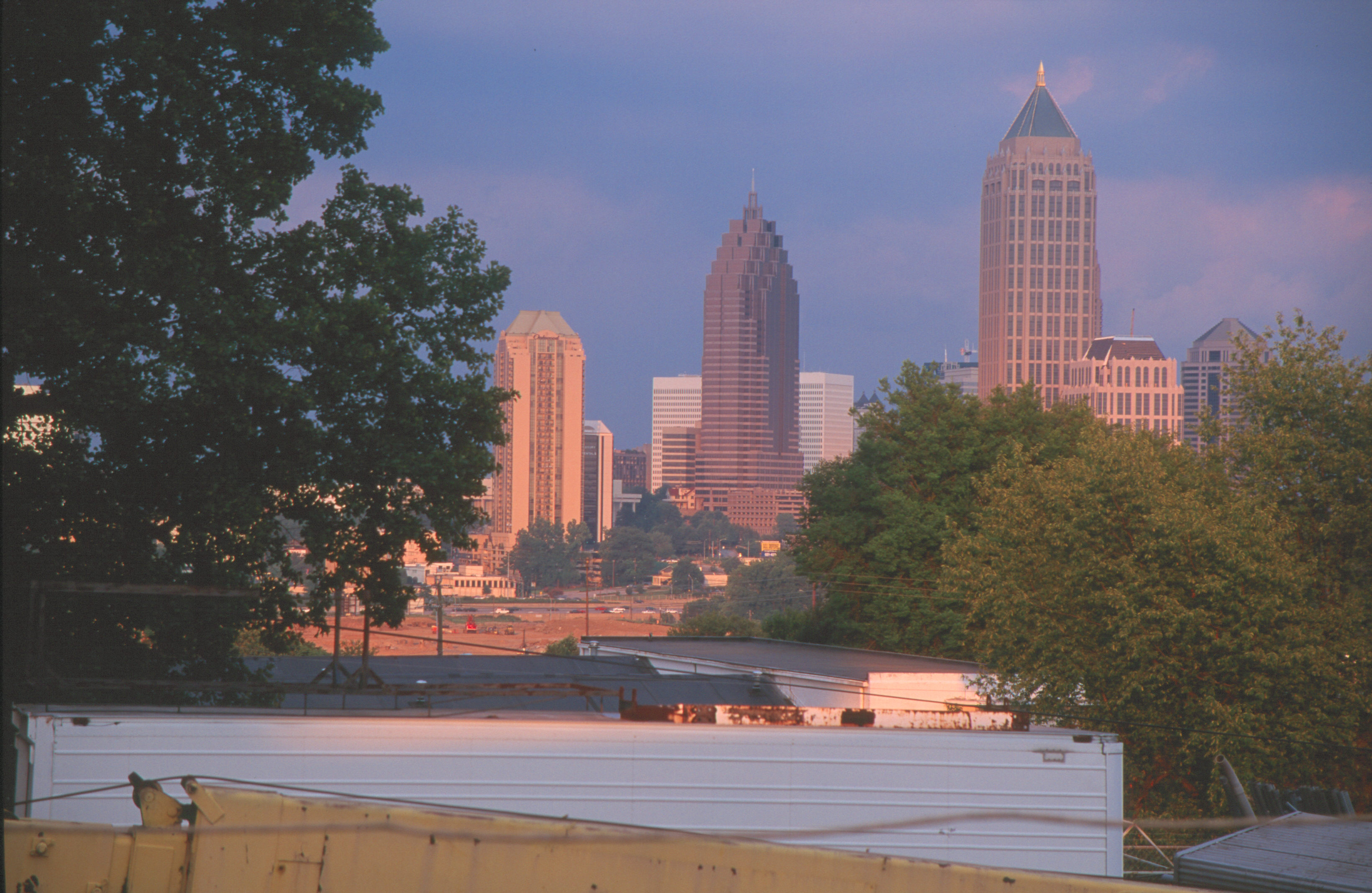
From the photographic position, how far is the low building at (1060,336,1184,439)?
186 meters

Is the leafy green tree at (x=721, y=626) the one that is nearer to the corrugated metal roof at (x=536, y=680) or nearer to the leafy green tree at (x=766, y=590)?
the corrugated metal roof at (x=536, y=680)

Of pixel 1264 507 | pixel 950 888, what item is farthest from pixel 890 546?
pixel 950 888

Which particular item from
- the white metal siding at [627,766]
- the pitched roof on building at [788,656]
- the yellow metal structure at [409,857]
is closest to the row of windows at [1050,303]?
the pitched roof on building at [788,656]

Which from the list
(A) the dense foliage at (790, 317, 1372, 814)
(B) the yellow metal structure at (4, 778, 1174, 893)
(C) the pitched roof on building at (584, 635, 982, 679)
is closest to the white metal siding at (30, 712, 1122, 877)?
(A) the dense foliage at (790, 317, 1372, 814)

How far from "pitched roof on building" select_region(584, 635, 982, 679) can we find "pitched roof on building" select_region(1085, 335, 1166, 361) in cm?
16448

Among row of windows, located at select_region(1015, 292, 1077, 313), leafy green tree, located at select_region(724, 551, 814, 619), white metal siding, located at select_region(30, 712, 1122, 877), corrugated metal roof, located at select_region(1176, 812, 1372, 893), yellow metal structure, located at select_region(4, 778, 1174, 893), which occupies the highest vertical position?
row of windows, located at select_region(1015, 292, 1077, 313)

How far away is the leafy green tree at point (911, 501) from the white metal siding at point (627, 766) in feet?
94.2

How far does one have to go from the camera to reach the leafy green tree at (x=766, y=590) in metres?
139

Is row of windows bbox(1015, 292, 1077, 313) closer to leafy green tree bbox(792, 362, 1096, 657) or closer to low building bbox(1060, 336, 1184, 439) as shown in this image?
low building bbox(1060, 336, 1184, 439)

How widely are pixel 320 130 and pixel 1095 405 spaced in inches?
7205

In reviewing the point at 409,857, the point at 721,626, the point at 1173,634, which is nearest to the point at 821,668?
the point at 1173,634

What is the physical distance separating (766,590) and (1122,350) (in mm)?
83944

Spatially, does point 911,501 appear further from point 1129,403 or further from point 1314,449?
point 1129,403

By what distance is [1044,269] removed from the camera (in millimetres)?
192125
